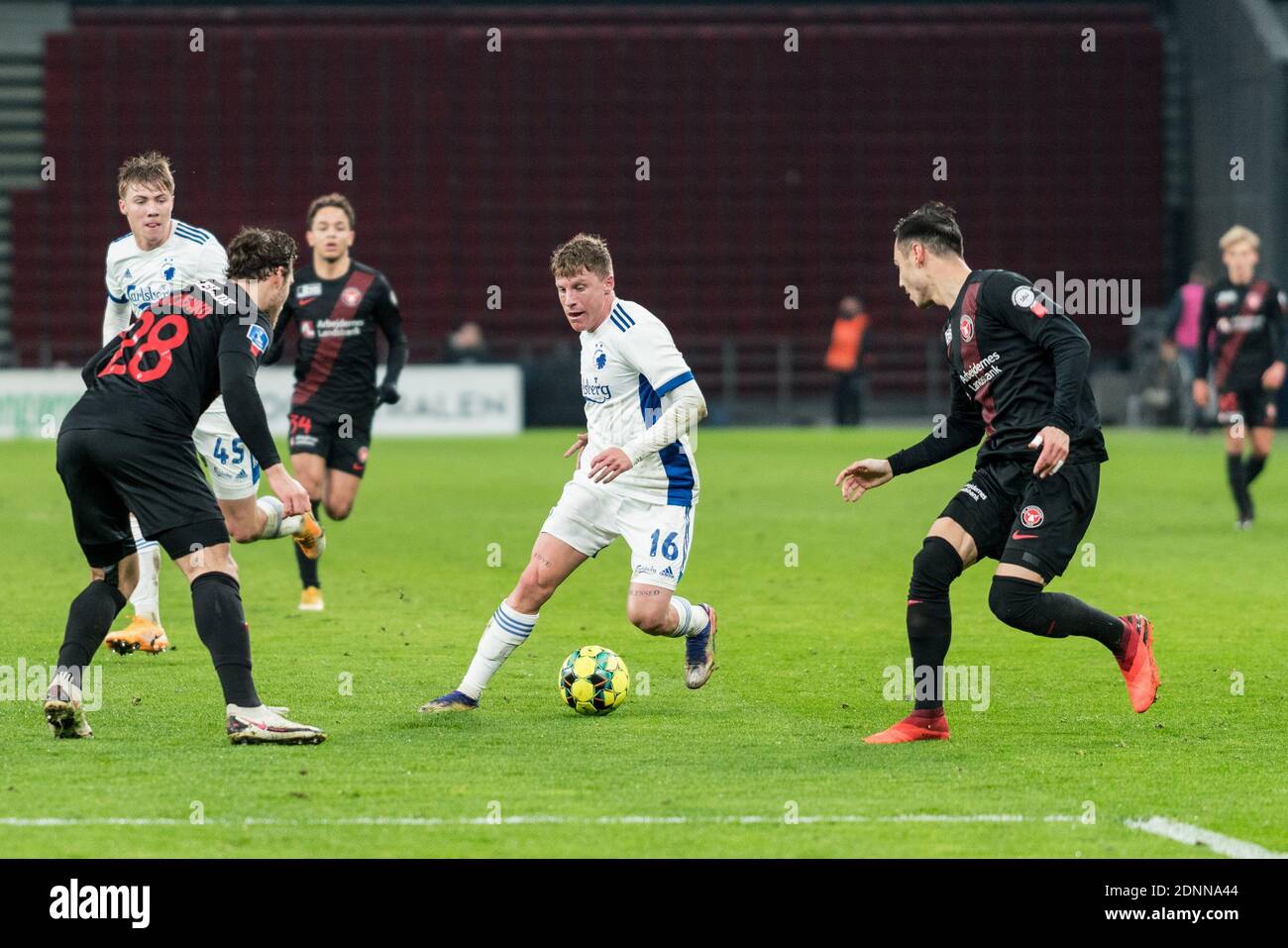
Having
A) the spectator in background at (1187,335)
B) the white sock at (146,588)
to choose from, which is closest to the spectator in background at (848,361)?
→ the spectator in background at (1187,335)

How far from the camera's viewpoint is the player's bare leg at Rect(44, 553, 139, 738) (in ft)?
22.0

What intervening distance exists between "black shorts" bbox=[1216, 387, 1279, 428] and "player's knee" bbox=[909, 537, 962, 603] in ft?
29.9

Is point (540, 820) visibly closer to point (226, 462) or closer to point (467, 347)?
point (226, 462)

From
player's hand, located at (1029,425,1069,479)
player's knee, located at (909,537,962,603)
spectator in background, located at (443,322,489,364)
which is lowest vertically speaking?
player's knee, located at (909,537,962,603)

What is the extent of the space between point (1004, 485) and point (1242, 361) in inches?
360

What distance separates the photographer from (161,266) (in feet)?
29.0

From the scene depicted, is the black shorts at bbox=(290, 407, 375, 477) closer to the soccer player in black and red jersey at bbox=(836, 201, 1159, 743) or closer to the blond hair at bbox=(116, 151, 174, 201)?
the blond hair at bbox=(116, 151, 174, 201)

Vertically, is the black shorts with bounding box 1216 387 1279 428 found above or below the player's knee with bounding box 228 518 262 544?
above

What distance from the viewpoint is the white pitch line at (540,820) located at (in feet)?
17.6

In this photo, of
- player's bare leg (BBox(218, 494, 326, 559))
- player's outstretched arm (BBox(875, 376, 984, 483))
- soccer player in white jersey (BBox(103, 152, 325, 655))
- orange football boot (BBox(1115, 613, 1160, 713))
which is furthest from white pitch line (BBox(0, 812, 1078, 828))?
soccer player in white jersey (BBox(103, 152, 325, 655))
